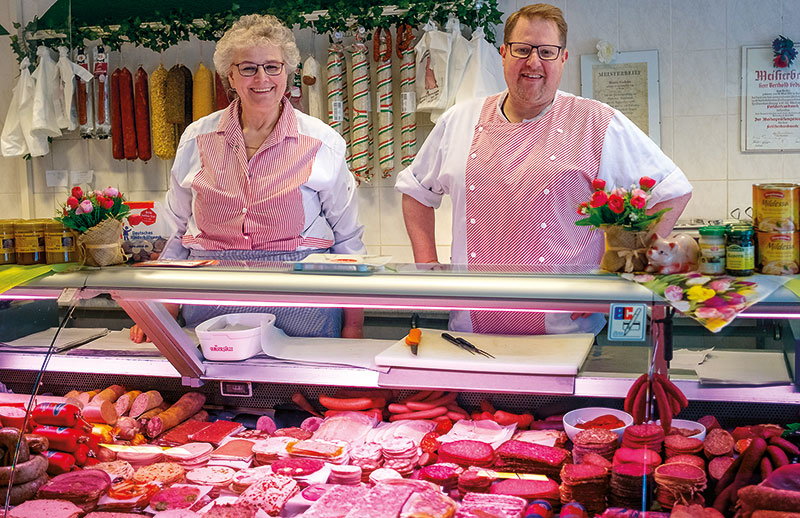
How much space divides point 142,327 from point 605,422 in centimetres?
133

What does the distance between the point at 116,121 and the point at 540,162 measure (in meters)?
4.35

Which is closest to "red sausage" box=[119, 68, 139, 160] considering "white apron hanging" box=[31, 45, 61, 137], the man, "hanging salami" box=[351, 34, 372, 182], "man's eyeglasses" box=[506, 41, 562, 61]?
→ "white apron hanging" box=[31, 45, 61, 137]

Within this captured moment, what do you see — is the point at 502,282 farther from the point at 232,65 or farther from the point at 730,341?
the point at 232,65

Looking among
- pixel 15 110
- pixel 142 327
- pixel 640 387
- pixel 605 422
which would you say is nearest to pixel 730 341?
pixel 640 387

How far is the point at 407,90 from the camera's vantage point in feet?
18.2

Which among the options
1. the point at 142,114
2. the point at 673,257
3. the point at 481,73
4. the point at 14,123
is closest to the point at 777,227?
the point at 673,257

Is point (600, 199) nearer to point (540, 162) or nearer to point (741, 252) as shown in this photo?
point (741, 252)

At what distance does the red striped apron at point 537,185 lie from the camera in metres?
2.81

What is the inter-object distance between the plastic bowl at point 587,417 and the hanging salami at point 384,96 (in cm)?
386

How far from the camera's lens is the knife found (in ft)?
7.21

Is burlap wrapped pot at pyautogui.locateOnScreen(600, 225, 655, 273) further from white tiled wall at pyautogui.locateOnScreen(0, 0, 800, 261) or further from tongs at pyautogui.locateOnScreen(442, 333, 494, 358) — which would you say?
white tiled wall at pyautogui.locateOnScreen(0, 0, 800, 261)

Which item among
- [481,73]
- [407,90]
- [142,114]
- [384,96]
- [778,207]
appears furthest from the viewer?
[142,114]

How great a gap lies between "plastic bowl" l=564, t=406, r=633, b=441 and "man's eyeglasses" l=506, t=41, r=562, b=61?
1.32 m

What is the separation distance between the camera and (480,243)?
298cm
